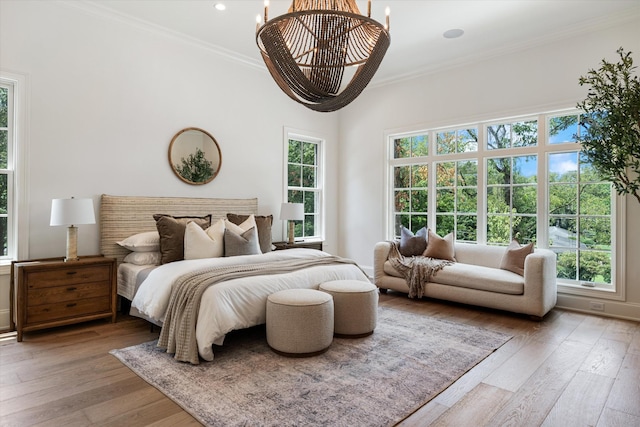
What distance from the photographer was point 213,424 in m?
1.99

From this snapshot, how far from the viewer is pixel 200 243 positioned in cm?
376

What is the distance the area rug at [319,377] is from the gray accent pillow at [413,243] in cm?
174

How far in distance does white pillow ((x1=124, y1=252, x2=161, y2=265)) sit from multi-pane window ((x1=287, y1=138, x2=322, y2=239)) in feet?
7.91

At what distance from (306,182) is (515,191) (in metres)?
2.99

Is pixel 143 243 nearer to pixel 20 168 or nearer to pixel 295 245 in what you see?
pixel 20 168

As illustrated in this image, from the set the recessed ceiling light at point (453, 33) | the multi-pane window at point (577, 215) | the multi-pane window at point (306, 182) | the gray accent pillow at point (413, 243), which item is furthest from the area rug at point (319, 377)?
the recessed ceiling light at point (453, 33)

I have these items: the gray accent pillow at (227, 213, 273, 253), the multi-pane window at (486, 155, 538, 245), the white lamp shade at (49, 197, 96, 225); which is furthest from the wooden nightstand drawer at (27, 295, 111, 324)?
the multi-pane window at (486, 155, 538, 245)

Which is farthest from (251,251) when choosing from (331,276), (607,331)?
(607,331)

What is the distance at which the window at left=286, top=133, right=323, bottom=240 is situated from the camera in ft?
19.5

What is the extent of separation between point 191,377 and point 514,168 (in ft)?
14.1

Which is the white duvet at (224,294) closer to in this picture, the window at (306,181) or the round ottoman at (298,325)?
the round ottoman at (298,325)

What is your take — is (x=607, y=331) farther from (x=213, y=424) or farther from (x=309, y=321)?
(x=213, y=424)

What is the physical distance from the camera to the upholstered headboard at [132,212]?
395 cm

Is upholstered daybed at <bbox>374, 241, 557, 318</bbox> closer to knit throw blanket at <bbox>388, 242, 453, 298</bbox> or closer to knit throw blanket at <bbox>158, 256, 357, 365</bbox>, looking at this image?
knit throw blanket at <bbox>388, 242, 453, 298</bbox>
